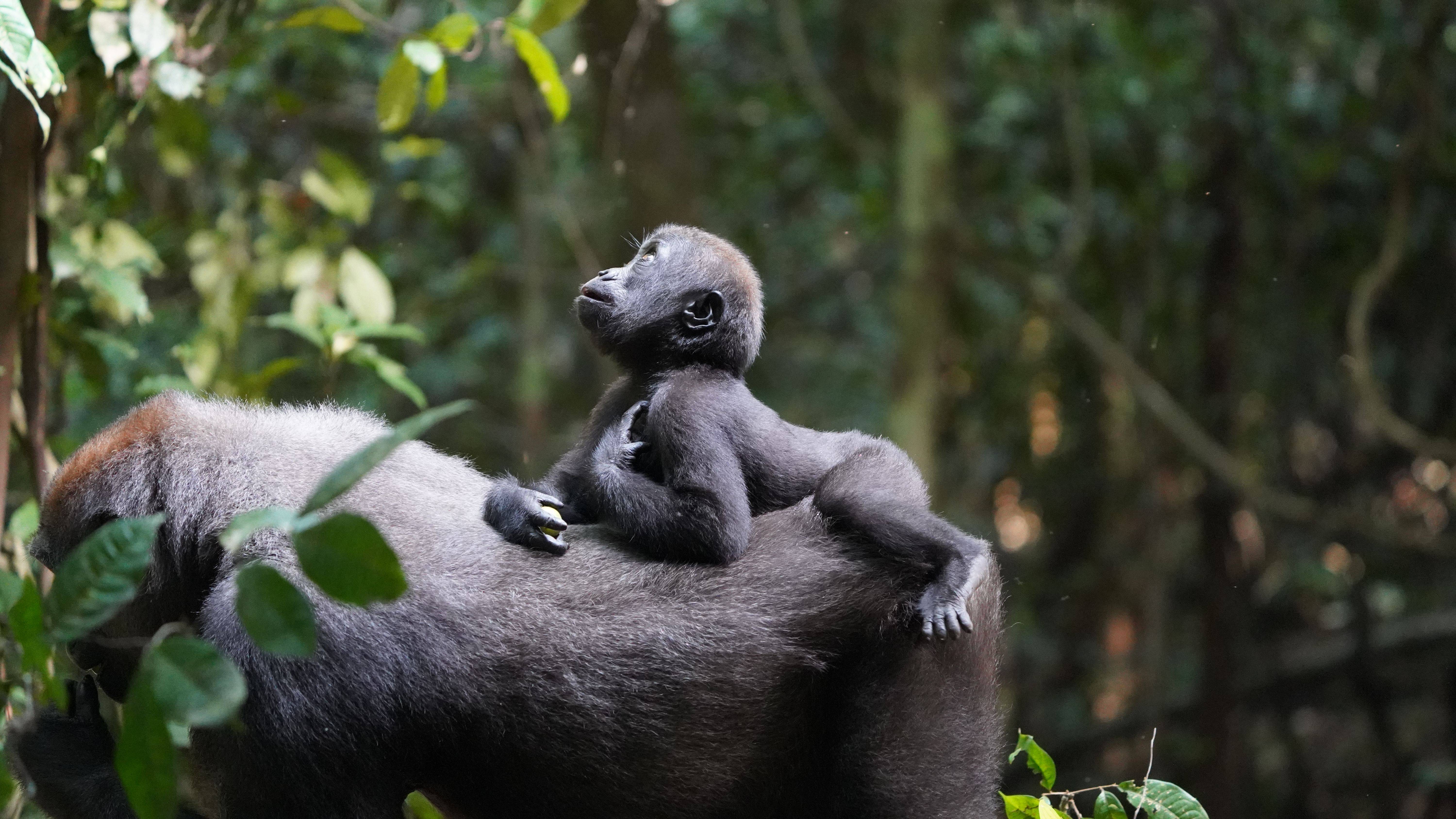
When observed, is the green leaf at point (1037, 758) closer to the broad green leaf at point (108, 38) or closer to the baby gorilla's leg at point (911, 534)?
the baby gorilla's leg at point (911, 534)

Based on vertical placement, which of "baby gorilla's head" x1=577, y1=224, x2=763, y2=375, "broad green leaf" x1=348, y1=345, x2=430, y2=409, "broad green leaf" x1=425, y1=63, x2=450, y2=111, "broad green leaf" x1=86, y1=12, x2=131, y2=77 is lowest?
"broad green leaf" x1=348, y1=345, x2=430, y2=409

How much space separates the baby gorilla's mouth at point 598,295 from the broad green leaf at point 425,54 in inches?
31.6

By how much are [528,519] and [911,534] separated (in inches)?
33.9

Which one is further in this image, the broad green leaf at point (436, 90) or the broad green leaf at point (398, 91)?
the broad green leaf at point (398, 91)

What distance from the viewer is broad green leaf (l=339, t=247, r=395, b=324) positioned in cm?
473

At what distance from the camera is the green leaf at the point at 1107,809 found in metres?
2.50

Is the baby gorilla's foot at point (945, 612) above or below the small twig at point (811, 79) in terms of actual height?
below

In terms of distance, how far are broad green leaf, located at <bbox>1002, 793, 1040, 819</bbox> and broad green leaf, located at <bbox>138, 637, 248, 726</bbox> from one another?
62.5 inches

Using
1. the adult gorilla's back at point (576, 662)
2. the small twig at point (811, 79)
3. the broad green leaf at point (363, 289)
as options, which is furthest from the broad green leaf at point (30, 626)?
the small twig at point (811, 79)

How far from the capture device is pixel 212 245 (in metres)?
5.56

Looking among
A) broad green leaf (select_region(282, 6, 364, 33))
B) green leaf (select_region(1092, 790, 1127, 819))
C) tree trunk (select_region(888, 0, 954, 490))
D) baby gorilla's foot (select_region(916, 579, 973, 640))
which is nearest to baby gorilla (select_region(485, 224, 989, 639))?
baby gorilla's foot (select_region(916, 579, 973, 640))

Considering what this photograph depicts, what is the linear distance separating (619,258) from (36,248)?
367 centimetres

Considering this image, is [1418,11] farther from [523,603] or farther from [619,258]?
[523,603]

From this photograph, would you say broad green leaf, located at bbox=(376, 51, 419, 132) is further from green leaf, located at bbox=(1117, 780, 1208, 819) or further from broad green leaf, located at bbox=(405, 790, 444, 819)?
green leaf, located at bbox=(1117, 780, 1208, 819)
